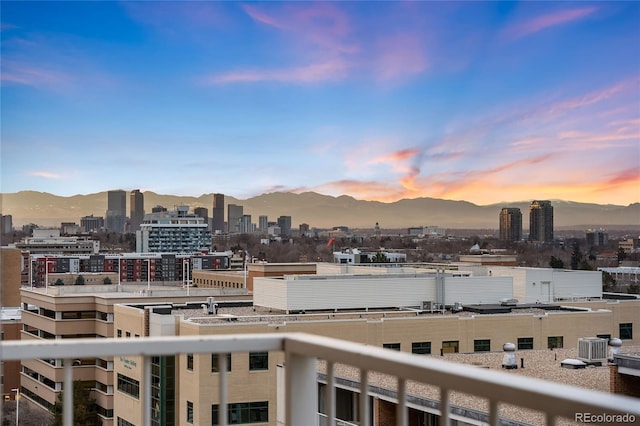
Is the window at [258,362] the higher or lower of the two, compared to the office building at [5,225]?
lower

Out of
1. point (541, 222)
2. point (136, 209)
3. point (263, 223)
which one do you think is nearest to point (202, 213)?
point (136, 209)

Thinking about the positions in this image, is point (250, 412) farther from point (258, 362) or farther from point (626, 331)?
point (626, 331)

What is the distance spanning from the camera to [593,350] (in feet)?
47.3

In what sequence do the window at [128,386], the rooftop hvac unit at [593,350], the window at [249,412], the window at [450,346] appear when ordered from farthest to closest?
the window at [450,346] < the window at [128,386] < the window at [249,412] < the rooftop hvac unit at [593,350]

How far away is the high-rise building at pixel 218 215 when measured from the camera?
7506cm

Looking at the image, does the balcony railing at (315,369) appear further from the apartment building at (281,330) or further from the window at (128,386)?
the window at (128,386)

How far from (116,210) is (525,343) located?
214ft

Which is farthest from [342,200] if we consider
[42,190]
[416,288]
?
[416,288]

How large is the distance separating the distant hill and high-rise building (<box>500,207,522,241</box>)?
0.43 metres

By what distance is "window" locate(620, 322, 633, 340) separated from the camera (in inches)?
908

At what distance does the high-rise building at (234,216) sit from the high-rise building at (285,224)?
580 cm

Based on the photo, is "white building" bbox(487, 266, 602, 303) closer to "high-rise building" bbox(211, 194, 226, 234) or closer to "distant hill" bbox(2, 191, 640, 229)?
"distant hill" bbox(2, 191, 640, 229)

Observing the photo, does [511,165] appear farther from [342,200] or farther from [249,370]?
[249,370]

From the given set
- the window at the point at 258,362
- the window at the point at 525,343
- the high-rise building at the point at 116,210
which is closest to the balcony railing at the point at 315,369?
the window at the point at 258,362
